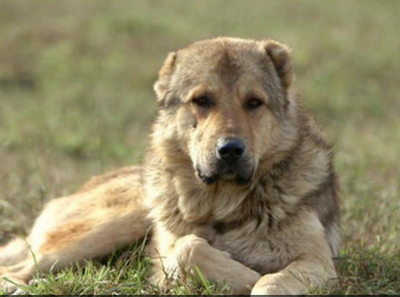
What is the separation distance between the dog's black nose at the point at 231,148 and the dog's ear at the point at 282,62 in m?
0.92

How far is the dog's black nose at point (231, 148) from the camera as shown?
516 cm

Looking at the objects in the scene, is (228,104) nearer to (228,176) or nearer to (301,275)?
(228,176)

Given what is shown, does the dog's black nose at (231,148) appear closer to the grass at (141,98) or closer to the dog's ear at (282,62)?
the grass at (141,98)

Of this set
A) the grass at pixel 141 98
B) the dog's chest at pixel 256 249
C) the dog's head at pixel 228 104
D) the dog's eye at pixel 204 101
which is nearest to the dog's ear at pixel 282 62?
the dog's head at pixel 228 104

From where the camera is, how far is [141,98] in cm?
1547

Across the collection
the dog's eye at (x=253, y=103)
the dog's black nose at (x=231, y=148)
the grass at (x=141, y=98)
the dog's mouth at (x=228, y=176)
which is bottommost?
the grass at (x=141, y=98)

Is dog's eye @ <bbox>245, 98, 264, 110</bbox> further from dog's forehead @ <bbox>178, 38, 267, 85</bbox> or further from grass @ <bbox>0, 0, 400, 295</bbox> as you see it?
grass @ <bbox>0, 0, 400, 295</bbox>

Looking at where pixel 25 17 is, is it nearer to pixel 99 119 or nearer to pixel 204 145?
pixel 99 119

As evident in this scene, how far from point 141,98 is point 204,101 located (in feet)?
32.7

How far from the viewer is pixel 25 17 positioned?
20531mm

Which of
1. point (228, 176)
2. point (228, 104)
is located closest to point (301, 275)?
point (228, 176)

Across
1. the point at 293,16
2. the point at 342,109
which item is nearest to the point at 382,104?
the point at 342,109

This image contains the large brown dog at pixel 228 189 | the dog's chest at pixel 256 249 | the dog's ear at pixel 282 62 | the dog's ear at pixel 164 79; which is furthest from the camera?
the dog's ear at pixel 164 79

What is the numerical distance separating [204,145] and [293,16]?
17.8 m
